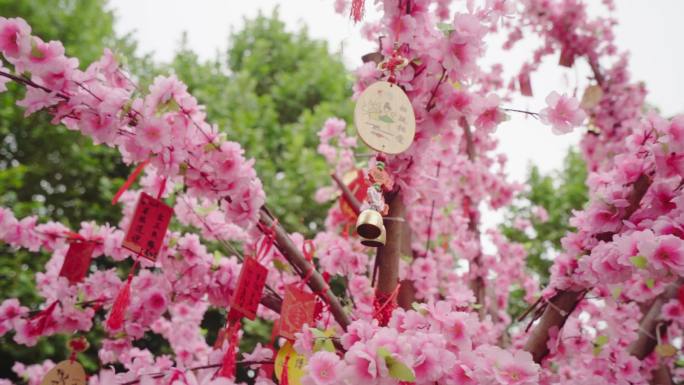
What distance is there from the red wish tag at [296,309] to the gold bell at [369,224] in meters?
0.46

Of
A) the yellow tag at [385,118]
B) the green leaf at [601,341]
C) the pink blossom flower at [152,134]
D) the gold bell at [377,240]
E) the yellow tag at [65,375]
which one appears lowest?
the yellow tag at [65,375]

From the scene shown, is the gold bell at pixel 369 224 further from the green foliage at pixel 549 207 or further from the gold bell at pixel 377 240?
the green foliage at pixel 549 207

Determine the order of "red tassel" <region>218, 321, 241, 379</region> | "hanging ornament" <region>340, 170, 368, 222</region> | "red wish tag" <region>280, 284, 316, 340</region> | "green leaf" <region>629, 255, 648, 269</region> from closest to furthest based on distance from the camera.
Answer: "green leaf" <region>629, 255, 648, 269</region> → "red tassel" <region>218, 321, 241, 379</region> → "red wish tag" <region>280, 284, 316, 340</region> → "hanging ornament" <region>340, 170, 368, 222</region>

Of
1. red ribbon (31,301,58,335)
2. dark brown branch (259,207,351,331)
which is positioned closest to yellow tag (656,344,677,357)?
dark brown branch (259,207,351,331)

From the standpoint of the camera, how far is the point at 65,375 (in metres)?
1.96

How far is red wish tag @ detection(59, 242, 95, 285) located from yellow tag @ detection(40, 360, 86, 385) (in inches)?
15.8

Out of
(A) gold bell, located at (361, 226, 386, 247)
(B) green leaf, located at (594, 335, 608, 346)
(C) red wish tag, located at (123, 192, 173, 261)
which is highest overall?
(A) gold bell, located at (361, 226, 386, 247)

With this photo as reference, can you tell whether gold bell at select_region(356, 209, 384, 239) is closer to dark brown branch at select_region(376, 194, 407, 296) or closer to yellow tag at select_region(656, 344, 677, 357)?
dark brown branch at select_region(376, 194, 407, 296)

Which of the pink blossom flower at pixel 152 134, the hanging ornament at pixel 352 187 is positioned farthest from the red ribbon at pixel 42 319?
the hanging ornament at pixel 352 187

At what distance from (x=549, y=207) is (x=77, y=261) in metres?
9.18

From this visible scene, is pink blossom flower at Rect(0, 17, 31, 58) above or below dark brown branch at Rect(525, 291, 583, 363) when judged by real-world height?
above

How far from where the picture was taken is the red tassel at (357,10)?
67.7 inches

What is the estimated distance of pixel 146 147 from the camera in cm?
165

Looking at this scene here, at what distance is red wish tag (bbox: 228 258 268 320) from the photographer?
6.00 ft
